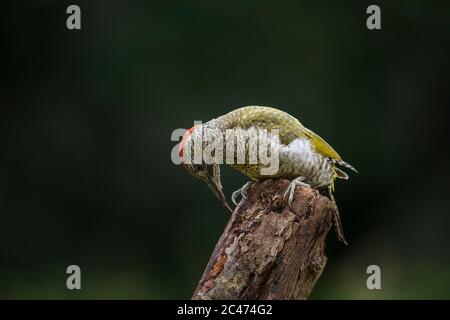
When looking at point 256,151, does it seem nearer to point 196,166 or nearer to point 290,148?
point 290,148

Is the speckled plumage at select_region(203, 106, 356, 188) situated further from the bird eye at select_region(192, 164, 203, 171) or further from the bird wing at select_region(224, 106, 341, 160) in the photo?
the bird eye at select_region(192, 164, 203, 171)

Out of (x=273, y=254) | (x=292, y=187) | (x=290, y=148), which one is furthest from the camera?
(x=290, y=148)

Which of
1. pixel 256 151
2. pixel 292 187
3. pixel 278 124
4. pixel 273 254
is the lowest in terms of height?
pixel 273 254

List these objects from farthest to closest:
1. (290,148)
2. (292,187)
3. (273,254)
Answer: (290,148) → (292,187) → (273,254)

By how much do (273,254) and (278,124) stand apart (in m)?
1.07

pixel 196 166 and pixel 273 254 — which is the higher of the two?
pixel 196 166

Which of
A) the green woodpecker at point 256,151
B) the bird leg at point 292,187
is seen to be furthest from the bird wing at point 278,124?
the bird leg at point 292,187

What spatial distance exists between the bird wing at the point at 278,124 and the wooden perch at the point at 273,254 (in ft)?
2.02

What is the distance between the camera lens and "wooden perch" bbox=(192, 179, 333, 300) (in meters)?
3.92

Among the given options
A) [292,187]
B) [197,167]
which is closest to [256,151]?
[197,167]

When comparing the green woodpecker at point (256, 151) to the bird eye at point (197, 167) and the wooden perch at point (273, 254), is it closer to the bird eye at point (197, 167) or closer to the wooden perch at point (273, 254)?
the bird eye at point (197, 167)

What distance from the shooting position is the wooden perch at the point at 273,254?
12.9ft

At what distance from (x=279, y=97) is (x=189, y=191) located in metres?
1.40

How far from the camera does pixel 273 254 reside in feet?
12.9
